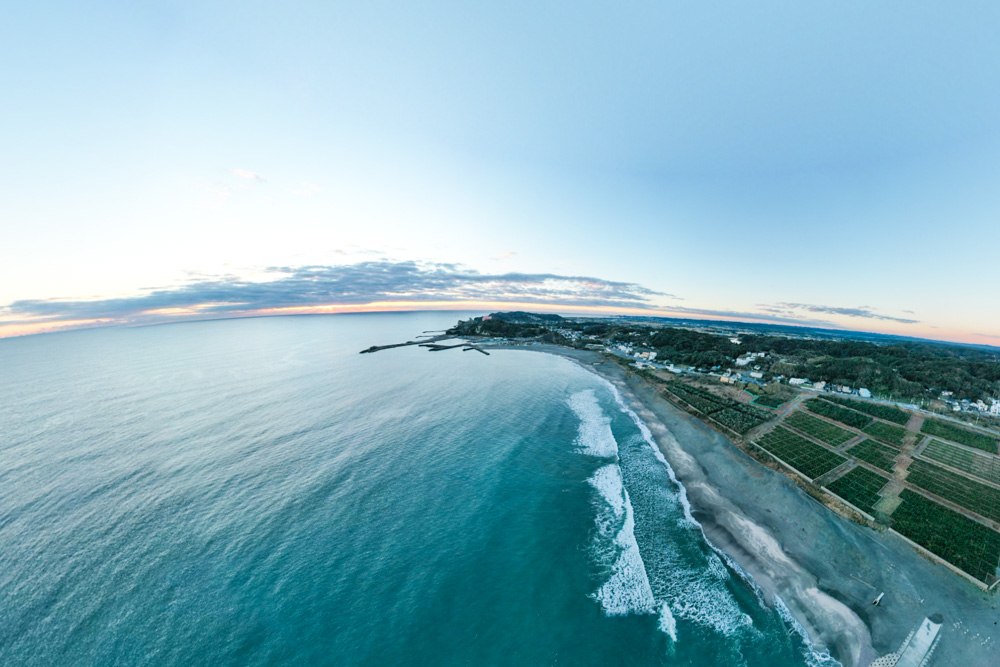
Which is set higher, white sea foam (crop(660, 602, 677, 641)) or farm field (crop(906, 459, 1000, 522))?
farm field (crop(906, 459, 1000, 522))

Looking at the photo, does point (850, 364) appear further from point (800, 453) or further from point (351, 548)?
point (351, 548)

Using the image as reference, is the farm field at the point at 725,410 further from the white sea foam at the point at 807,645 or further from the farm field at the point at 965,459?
the white sea foam at the point at 807,645

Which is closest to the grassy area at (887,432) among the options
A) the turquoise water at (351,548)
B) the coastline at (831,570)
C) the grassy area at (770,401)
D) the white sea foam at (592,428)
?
the grassy area at (770,401)

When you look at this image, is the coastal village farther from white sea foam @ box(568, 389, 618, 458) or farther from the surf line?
white sea foam @ box(568, 389, 618, 458)

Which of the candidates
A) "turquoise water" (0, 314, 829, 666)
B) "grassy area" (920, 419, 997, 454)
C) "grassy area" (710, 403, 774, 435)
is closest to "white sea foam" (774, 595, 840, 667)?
"turquoise water" (0, 314, 829, 666)

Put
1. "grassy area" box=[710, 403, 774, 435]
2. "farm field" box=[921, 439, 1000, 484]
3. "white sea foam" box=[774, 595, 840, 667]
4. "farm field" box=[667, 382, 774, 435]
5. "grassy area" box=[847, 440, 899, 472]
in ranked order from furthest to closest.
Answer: "farm field" box=[667, 382, 774, 435] < "grassy area" box=[710, 403, 774, 435] < "grassy area" box=[847, 440, 899, 472] < "farm field" box=[921, 439, 1000, 484] < "white sea foam" box=[774, 595, 840, 667]

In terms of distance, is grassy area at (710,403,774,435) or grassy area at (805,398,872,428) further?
grassy area at (805,398,872,428)

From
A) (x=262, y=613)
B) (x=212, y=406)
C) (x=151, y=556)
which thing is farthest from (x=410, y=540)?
(x=212, y=406)

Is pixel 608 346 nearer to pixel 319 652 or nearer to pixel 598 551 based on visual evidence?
pixel 598 551
